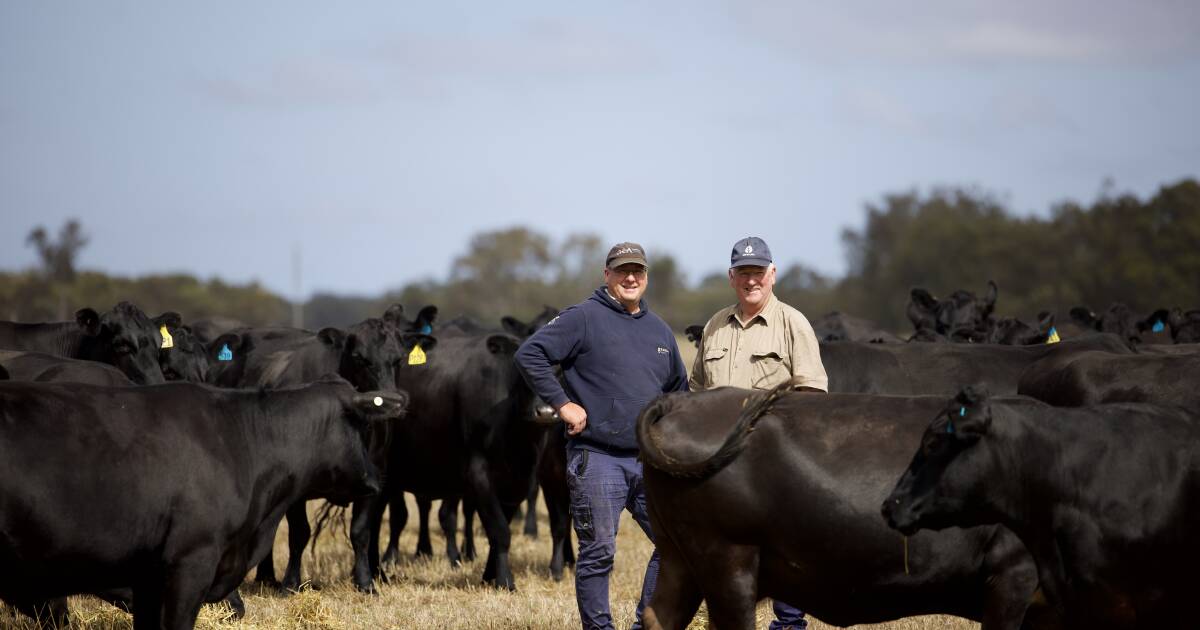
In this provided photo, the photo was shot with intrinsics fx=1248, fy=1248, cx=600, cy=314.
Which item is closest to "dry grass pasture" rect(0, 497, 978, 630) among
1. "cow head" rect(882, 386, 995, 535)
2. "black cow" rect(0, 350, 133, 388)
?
"black cow" rect(0, 350, 133, 388)

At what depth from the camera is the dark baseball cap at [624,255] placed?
259 inches

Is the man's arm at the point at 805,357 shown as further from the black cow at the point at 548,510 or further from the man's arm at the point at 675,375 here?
the black cow at the point at 548,510

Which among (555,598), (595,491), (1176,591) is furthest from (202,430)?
(1176,591)

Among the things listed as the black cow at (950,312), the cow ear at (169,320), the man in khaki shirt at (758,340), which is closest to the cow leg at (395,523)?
the cow ear at (169,320)

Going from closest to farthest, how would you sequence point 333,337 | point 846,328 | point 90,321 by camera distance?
point 333,337
point 90,321
point 846,328

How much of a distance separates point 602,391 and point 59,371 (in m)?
4.72

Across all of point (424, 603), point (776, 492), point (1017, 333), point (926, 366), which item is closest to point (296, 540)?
point (424, 603)

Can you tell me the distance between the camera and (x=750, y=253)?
6.41 meters

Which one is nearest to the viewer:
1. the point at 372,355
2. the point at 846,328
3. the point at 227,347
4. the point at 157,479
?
the point at 157,479

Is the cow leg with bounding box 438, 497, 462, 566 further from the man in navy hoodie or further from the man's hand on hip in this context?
the man's hand on hip

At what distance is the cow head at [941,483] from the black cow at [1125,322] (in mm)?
11929

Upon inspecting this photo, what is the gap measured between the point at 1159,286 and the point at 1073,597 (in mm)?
47899

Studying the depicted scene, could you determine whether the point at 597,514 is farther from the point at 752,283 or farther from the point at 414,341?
the point at 414,341

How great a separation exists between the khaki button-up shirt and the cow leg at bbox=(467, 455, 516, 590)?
154 inches
